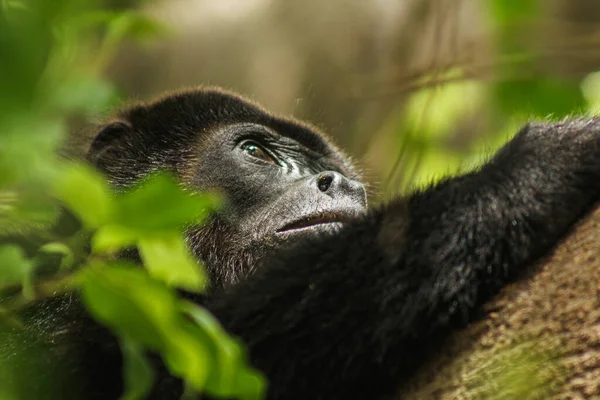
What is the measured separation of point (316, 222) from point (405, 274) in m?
1.21

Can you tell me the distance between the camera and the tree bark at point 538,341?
2016 millimetres

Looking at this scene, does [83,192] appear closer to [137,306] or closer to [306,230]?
[137,306]

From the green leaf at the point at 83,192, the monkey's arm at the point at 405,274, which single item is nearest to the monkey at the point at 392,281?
the monkey's arm at the point at 405,274

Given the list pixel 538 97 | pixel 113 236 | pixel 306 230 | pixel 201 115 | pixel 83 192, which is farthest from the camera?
pixel 201 115

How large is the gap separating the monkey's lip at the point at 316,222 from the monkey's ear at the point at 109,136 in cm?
112

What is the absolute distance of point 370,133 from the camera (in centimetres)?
778

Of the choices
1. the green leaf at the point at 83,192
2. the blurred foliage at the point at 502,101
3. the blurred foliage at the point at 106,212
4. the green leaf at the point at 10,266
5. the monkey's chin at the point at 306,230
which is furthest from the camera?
the monkey's chin at the point at 306,230

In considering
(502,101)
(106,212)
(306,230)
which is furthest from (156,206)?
(306,230)

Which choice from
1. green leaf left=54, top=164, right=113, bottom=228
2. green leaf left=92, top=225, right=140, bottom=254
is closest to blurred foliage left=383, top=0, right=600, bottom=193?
green leaf left=92, top=225, right=140, bottom=254

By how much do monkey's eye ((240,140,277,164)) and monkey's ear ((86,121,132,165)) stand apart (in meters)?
0.61

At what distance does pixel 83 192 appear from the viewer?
1326 millimetres

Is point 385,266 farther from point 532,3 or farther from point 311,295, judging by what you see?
point 532,3

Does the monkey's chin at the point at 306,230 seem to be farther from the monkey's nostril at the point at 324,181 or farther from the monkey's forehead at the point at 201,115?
the monkey's forehead at the point at 201,115

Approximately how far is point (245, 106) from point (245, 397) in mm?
3024
